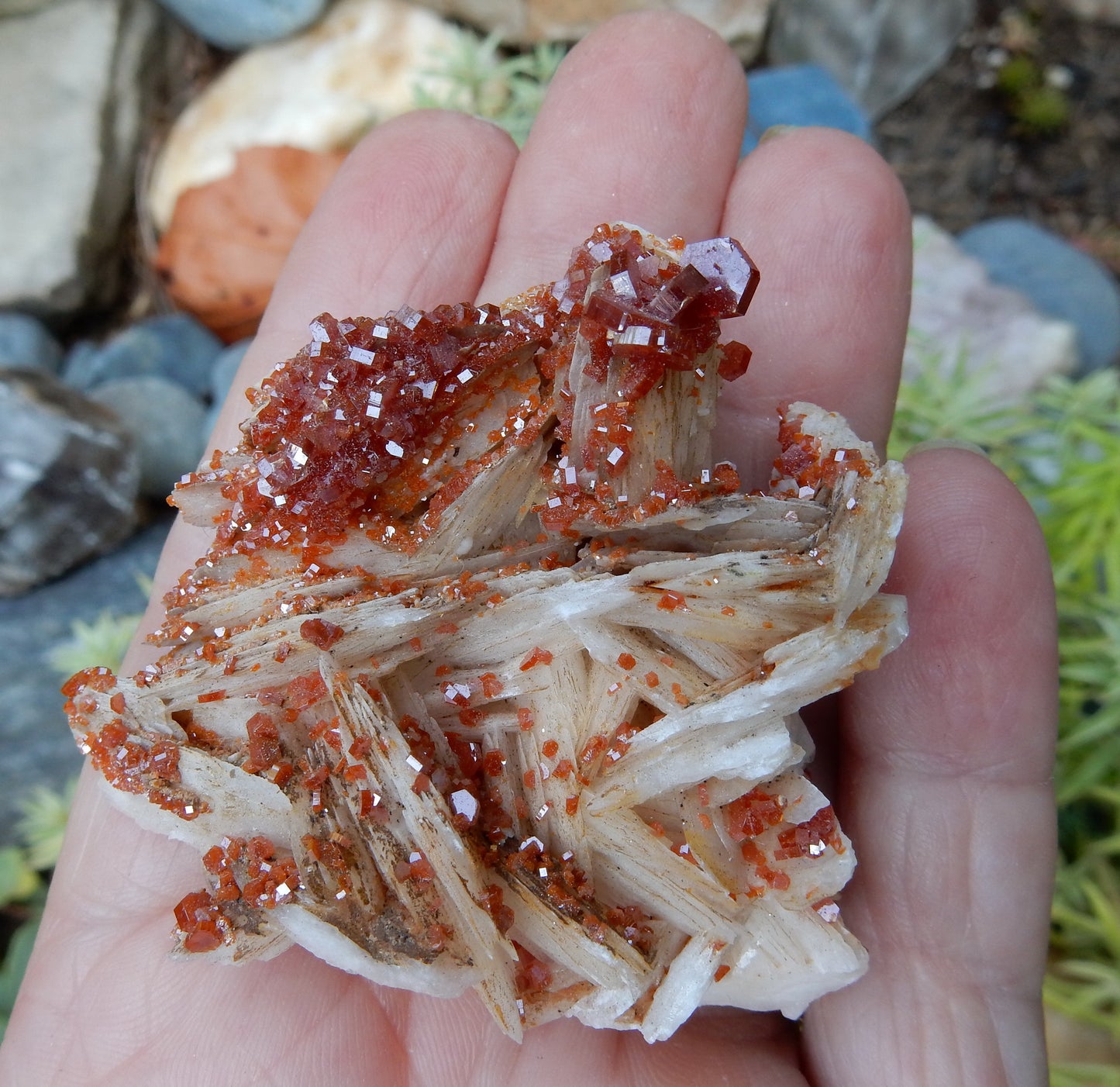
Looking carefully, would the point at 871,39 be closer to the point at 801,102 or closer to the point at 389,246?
the point at 801,102

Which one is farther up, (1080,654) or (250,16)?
(250,16)

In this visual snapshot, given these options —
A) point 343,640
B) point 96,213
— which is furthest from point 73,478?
point 343,640

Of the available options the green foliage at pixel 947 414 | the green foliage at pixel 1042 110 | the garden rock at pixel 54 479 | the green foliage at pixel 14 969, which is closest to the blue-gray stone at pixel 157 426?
the garden rock at pixel 54 479

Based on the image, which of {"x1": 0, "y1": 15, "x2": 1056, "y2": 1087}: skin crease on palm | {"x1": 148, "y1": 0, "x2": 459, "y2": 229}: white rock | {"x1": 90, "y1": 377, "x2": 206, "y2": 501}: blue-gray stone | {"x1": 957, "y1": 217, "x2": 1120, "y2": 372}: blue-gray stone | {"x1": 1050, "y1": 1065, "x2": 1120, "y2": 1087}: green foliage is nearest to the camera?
{"x1": 0, "y1": 15, "x2": 1056, "y2": 1087}: skin crease on palm

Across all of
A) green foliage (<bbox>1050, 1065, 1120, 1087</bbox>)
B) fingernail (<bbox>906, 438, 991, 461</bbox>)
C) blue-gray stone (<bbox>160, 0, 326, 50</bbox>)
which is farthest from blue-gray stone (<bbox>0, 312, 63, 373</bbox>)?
green foliage (<bbox>1050, 1065, 1120, 1087</bbox>)

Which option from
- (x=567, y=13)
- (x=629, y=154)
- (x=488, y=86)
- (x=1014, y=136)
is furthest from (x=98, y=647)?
(x=1014, y=136)

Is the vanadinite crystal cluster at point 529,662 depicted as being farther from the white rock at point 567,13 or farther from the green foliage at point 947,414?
the white rock at point 567,13

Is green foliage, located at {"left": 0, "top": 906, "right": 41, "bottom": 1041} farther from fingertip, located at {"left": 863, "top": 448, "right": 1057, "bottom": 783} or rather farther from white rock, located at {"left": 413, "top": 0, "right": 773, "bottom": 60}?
white rock, located at {"left": 413, "top": 0, "right": 773, "bottom": 60}
